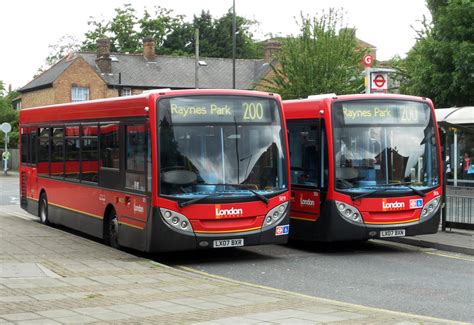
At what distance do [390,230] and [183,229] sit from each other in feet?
13.3

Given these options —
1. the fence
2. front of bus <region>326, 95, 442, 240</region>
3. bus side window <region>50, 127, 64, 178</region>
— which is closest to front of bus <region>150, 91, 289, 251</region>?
front of bus <region>326, 95, 442, 240</region>

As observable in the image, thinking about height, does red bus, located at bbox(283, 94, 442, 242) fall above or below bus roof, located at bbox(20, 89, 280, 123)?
below

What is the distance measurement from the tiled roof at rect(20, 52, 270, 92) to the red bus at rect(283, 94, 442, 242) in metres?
54.7

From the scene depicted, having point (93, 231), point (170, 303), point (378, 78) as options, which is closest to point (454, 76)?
point (378, 78)

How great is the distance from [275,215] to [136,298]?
4.53m

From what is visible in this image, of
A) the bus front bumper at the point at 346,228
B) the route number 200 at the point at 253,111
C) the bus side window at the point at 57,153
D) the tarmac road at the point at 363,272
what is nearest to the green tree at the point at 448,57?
the tarmac road at the point at 363,272

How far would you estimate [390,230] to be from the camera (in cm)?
1405

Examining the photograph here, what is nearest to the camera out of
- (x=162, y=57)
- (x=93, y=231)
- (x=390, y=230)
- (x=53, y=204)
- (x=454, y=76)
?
(x=390, y=230)

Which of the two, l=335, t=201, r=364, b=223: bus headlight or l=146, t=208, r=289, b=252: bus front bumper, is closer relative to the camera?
l=146, t=208, r=289, b=252: bus front bumper

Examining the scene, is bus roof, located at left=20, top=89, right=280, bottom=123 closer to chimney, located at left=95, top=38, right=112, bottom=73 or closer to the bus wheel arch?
the bus wheel arch

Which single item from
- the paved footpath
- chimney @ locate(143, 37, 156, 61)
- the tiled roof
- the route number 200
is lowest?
the paved footpath

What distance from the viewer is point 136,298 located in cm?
904

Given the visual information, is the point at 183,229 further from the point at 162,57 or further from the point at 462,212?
the point at 162,57

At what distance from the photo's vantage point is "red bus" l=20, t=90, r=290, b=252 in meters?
12.4
